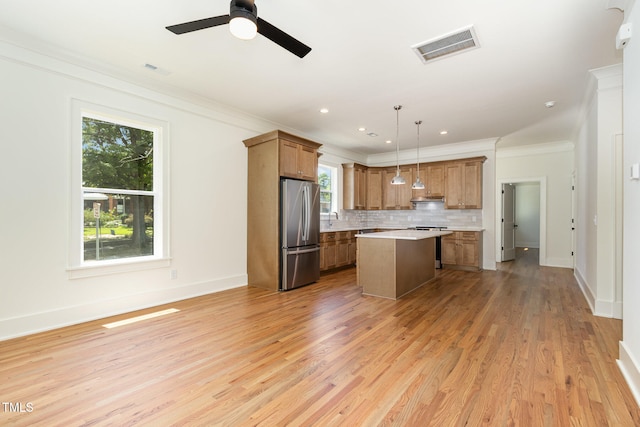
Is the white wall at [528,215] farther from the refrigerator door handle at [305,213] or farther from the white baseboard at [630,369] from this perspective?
the white baseboard at [630,369]

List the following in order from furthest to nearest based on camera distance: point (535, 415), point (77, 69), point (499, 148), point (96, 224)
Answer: point (499, 148)
point (96, 224)
point (77, 69)
point (535, 415)

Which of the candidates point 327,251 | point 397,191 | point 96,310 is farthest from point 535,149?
point 96,310

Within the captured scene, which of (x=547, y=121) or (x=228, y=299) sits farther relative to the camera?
(x=547, y=121)

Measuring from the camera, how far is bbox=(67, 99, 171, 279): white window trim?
3.26 m

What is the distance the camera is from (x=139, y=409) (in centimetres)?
182

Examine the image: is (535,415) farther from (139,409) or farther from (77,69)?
(77,69)

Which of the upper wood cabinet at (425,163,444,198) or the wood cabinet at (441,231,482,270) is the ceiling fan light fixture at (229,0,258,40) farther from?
the upper wood cabinet at (425,163,444,198)

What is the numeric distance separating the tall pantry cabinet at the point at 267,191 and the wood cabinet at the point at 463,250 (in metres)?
3.57

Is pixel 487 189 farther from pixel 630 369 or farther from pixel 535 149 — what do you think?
pixel 630 369

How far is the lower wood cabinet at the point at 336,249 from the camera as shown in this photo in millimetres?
6012

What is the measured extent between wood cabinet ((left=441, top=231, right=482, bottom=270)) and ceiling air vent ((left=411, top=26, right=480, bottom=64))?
4.24 meters

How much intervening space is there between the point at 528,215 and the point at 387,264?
30.5 feet

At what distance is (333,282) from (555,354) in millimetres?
3275

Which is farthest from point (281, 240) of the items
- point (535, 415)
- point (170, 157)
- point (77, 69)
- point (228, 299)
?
point (535, 415)
